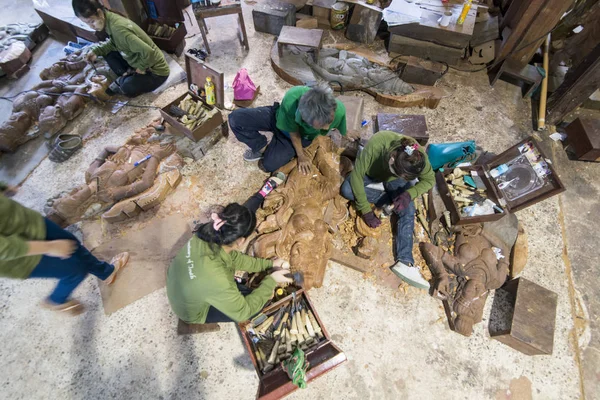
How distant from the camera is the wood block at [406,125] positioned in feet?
14.0

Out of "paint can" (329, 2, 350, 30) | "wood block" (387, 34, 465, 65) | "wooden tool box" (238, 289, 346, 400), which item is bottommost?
"wooden tool box" (238, 289, 346, 400)

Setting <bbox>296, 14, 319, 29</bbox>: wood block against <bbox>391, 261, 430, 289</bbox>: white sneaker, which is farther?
<bbox>296, 14, 319, 29</bbox>: wood block

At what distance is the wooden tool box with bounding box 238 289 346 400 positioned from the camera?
8.73 ft

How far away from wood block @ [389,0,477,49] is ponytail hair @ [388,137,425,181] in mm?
3255

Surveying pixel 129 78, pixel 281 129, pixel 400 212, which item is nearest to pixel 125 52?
pixel 129 78

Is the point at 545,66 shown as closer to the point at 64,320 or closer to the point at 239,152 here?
the point at 239,152

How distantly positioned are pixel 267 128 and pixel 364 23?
11.0 feet

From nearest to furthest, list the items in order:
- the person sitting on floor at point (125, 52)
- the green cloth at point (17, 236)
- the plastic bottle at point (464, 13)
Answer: the green cloth at point (17, 236) → the person sitting on floor at point (125, 52) → the plastic bottle at point (464, 13)

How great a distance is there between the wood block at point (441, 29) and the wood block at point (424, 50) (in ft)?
0.26

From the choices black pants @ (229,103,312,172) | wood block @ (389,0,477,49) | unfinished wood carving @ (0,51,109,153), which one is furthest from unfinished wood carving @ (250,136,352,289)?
unfinished wood carving @ (0,51,109,153)

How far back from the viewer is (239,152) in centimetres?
462

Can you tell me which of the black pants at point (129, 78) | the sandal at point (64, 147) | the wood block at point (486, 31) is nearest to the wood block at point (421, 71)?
the wood block at point (486, 31)

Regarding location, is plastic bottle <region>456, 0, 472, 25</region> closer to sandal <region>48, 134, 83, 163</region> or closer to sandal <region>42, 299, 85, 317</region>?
sandal <region>48, 134, 83, 163</region>

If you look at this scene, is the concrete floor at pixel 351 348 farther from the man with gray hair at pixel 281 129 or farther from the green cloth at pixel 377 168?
the man with gray hair at pixel 281 129
